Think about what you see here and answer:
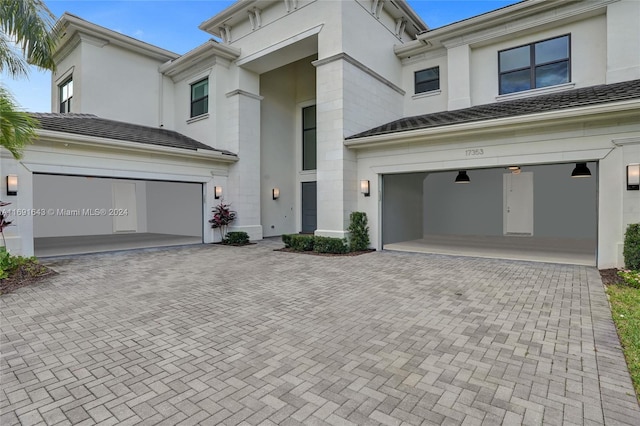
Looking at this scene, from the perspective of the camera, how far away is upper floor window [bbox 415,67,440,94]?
489 inches

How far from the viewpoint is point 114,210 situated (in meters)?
17.2

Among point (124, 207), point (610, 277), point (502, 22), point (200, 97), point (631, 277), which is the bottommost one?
point (610, 277)

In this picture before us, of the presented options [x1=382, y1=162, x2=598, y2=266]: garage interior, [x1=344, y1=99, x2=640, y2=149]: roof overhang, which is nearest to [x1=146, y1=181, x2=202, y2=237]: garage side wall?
[x1=344, y1=99, x2=640, y2=149]: roof overhang

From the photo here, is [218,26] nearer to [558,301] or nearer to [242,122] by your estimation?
[242,122]

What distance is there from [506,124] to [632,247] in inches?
143

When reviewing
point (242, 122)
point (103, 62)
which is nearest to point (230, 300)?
point (242, 122)

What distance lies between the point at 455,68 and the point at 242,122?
26.5 feet

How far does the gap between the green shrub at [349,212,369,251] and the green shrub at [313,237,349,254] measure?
0.35 meters

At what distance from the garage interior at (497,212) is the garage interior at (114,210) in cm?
807

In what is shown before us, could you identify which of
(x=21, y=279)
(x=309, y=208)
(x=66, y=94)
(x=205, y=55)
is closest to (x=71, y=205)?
(x=66, y=94)

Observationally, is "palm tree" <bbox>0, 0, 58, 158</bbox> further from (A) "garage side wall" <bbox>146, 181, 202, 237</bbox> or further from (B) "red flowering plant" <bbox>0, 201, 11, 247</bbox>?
(A) "garage side wall" <bbox>146, 181, 202, 237</bbox>

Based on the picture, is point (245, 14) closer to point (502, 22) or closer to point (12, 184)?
point (502, 22)

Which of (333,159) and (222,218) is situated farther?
(222,218)

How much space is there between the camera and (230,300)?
5242mm
